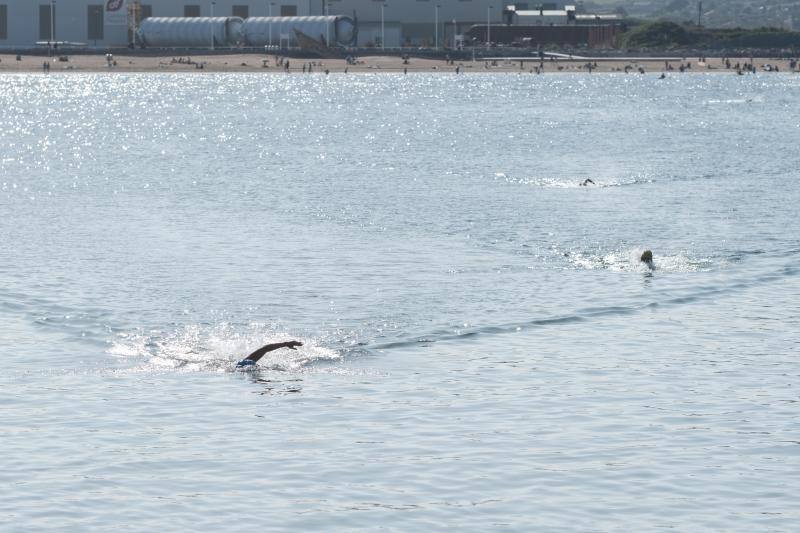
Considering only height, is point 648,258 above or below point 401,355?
above

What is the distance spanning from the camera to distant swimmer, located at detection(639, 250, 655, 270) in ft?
173

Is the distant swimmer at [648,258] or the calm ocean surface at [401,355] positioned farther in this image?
the distant swimmer at [648,258]

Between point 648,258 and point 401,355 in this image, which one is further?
point 648,258

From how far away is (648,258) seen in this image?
5281 centimetres

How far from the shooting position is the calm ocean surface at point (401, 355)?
2636 centimetres

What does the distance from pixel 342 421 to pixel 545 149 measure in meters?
86.8

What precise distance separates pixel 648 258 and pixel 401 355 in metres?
17.3

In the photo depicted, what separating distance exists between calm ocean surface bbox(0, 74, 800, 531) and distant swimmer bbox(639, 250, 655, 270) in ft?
1.89

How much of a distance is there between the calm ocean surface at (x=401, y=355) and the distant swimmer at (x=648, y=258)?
0.58 metres

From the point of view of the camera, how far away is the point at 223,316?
4288 cm

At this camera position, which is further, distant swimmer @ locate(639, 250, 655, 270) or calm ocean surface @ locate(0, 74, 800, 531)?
distant swimmer @ locate(639, 250, 655, 270)

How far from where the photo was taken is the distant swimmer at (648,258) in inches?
2071

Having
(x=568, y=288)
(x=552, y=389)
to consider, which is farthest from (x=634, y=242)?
(x=552, y=389)

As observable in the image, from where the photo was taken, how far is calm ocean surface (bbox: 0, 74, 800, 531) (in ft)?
86.5
